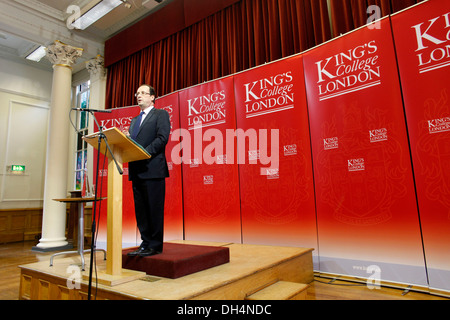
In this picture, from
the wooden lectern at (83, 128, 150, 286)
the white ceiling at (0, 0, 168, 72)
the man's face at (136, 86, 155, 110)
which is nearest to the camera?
the wooden lectern at (83, 128, 150, 286)

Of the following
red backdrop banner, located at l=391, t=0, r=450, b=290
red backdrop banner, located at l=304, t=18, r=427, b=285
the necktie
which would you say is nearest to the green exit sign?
the necktie

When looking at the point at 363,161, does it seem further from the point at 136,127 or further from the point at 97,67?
the point at 97,67

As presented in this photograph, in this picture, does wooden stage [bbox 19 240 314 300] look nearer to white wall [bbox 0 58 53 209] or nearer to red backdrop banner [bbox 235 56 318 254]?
red backdrop banner [bbox 235 56 318 254]

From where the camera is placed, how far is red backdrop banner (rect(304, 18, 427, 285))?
246 centimetres

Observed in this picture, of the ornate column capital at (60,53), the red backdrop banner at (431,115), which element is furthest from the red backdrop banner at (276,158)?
the ornate column capital at (60,53)

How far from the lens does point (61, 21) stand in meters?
5.46

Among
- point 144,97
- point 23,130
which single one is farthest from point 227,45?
point 23,130

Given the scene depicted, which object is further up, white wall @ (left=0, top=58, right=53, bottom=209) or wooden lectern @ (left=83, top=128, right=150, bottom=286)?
white wall @ (left=0, top=58, right=53, bottom=209)

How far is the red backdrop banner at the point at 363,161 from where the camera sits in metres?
2.46

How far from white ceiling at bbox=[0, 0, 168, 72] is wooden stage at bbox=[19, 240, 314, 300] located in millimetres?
4131

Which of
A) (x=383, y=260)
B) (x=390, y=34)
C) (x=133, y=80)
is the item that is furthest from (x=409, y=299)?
(x=133, y=80)

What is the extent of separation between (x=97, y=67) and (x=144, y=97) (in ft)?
15.1

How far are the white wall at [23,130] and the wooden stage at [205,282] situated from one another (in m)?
5.13
